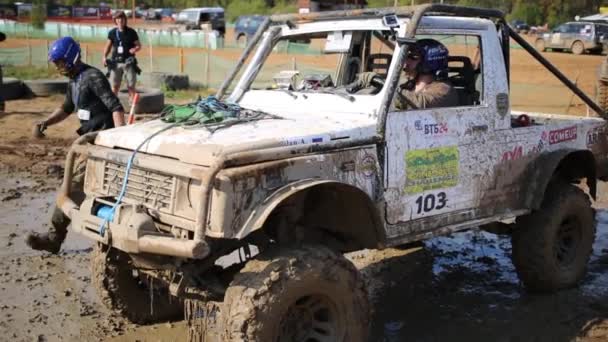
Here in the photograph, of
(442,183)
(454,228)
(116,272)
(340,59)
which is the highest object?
(340,59)

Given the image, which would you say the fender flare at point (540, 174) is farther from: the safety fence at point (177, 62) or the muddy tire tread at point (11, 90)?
the safety fence at point (177, 62)

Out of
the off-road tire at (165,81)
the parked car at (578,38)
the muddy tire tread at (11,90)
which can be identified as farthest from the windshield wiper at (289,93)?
the parked car at (578,38)

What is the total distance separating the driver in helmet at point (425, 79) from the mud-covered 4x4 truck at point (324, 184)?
0.31 ft

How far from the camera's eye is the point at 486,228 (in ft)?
17.7

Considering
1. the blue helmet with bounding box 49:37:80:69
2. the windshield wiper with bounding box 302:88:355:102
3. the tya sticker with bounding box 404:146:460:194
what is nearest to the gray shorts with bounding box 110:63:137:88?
the blue helmet with bounding box 49:37:80:69

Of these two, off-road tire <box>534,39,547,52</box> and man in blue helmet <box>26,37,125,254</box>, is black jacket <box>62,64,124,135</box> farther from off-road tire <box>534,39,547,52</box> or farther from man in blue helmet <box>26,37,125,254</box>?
off-road tire <box>534,39,547,52</box>

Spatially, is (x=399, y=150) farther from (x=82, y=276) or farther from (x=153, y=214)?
(x=82, y=276)

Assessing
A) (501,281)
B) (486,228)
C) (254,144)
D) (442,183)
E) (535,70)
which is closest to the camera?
(254,144)

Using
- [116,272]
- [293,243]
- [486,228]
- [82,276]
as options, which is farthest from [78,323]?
[486,228]

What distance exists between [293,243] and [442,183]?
4.06 ft

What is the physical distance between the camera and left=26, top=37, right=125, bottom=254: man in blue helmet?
17.3 ft

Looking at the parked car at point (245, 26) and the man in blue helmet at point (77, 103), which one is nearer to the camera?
the man in blue helmet at point (77, 103)

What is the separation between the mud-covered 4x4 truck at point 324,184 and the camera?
3.49 metres

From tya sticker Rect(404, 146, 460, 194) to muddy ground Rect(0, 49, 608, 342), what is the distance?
105 cm
